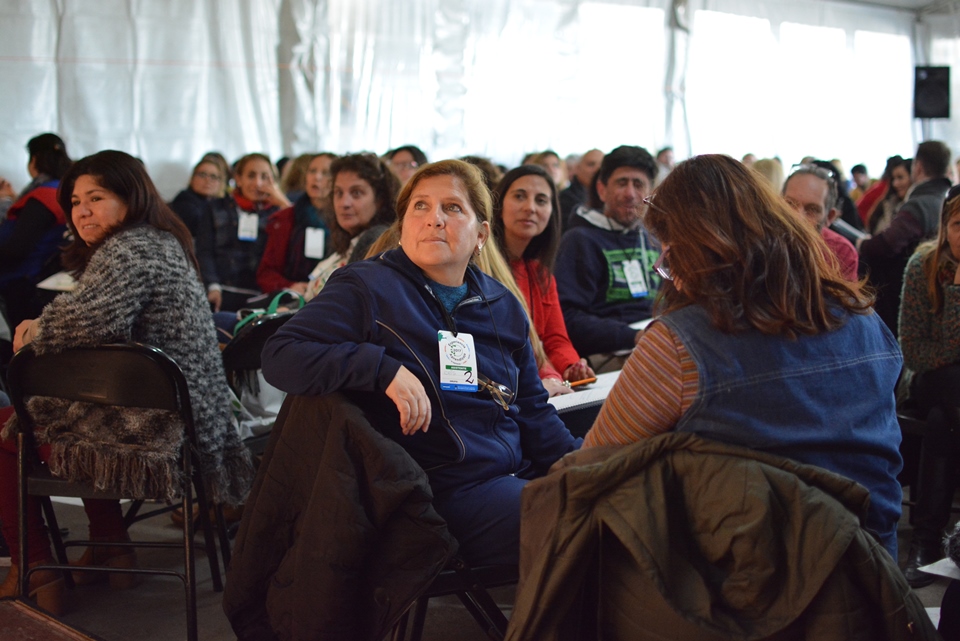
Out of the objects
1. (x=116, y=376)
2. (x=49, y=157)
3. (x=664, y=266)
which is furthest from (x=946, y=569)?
(x=49, y=157)

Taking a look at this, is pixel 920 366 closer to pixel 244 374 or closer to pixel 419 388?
pixel 419 388

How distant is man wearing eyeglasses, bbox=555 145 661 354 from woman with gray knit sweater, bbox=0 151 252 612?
4.93 feet

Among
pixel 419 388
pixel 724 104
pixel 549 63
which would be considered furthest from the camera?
pixel 724 104

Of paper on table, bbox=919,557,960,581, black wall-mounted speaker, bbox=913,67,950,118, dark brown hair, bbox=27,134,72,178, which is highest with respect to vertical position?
black wall-mounted speaker, bbox=913,67,950,118

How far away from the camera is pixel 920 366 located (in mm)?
2639

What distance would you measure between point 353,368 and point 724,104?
8.31m

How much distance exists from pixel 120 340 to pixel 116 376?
0.23 metres

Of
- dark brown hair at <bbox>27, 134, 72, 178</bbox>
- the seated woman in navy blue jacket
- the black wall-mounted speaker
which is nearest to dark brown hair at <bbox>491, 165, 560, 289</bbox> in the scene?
the seated woman in navy blue jacket

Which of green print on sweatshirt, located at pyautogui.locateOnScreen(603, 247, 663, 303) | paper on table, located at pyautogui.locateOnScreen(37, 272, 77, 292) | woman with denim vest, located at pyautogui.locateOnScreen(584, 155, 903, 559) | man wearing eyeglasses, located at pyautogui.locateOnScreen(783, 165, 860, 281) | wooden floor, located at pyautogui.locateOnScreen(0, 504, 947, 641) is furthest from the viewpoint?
paper on table, located at pyautogui.locateOnScreen(37, 272, 77, 292)

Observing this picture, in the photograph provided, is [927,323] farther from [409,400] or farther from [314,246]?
[314,246]

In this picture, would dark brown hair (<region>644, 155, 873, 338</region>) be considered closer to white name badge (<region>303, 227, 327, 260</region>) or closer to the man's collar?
the man's collar

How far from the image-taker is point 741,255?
4.18ft

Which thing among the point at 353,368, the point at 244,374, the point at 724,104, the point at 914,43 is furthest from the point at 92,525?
the point at 914,43

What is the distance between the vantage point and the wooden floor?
2186mm
